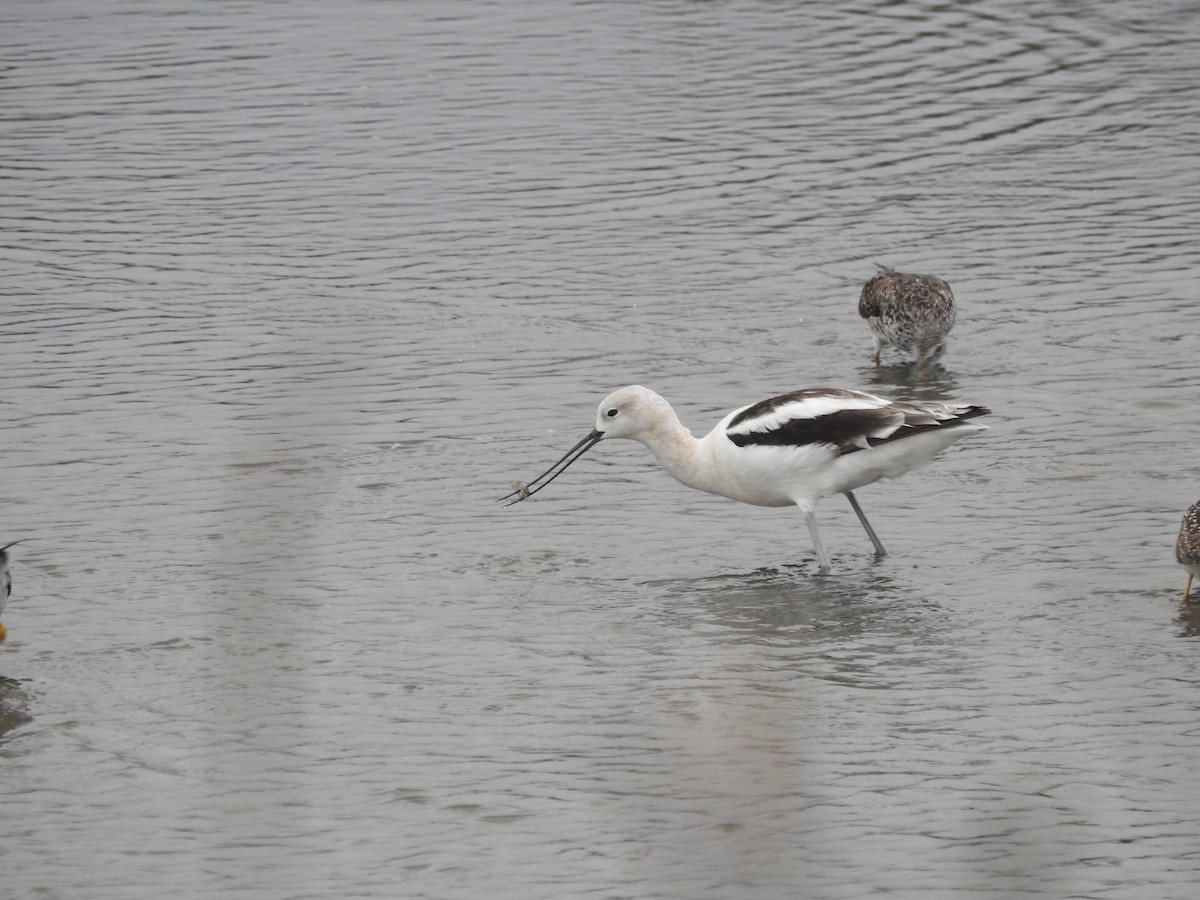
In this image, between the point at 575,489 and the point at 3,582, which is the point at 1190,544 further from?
the point at 3,582

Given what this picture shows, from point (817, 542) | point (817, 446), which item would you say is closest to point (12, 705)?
point (817, 542)

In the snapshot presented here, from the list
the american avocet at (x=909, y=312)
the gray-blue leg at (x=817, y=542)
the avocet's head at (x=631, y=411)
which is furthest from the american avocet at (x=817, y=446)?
the american avocet at (x=909, y=312)

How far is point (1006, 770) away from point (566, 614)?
8.24ft

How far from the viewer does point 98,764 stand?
7586 millimetres

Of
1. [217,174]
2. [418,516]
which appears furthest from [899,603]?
[217,174]

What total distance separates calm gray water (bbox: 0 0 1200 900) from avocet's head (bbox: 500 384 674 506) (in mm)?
454

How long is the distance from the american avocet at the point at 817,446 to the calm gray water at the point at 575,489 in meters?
0.37

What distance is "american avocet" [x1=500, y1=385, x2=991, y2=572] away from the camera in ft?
32.4

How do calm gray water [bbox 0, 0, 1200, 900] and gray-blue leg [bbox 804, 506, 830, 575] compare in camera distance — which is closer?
calm gray water [bbox 0, 0, 1200, 900]

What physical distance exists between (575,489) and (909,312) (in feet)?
9.08

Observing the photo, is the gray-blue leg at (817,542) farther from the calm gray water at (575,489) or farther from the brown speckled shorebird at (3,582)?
the brown speckled shorebird at (3,582)

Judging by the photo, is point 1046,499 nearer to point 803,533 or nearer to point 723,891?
point 803,533

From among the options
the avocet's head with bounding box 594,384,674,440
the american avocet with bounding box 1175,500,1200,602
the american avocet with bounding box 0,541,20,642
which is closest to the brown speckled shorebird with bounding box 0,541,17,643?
the american avocet with bounding box 0,541,20,642

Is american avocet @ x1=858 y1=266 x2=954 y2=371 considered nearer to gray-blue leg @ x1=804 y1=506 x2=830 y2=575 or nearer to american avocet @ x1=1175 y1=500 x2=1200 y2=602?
gray-blue leg @ x1=804 y1=506 x2=830 y2=575
